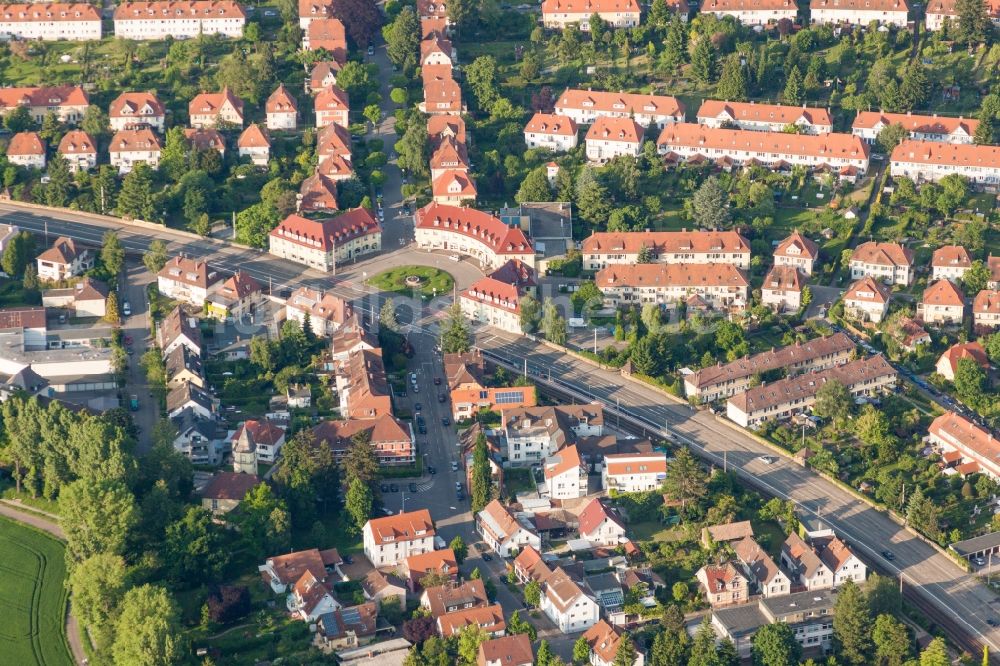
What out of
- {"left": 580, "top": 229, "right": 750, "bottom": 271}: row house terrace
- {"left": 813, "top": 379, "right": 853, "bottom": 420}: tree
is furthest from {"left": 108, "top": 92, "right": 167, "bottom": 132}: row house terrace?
{"left": 813, "top": 379, "right": 853, "bottom": 420}: tree

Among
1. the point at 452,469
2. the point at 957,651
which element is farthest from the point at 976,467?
the point at 452,469

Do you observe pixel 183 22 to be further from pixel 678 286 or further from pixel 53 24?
pixel 678 286

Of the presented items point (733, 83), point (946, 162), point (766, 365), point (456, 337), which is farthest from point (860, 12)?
point (456, 337)

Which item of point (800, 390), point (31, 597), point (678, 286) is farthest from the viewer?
point (678, 286)

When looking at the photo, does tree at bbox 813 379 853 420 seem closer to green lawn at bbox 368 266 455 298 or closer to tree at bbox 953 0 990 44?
green lawn at bbox 368 266 455 298

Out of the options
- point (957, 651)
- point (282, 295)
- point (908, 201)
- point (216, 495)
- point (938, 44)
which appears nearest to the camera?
point (957, 651)

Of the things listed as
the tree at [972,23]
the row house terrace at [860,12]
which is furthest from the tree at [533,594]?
the row house terrace at [860,12]

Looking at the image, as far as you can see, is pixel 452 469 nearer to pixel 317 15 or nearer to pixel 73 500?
pixel 73 500
